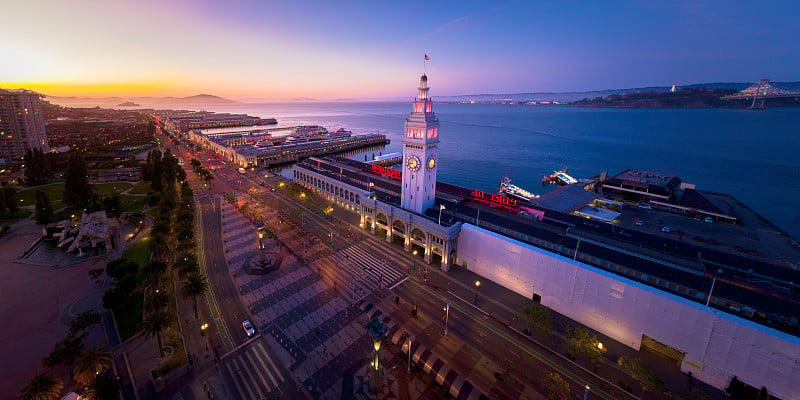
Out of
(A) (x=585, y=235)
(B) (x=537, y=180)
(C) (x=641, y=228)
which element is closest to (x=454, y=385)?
(A) (x=585, y=235)

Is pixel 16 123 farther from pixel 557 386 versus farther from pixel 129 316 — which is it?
pixel 557 386

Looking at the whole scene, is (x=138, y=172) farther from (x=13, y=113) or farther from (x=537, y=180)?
(x=537, y=180)

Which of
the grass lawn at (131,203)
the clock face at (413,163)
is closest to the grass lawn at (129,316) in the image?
the clock face at (413,163)

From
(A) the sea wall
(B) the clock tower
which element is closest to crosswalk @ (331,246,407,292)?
(B) the clock tower

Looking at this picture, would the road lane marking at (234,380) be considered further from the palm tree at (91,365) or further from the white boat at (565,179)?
the white boat at (565,179)

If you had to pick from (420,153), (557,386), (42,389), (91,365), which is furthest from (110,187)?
(557,386)

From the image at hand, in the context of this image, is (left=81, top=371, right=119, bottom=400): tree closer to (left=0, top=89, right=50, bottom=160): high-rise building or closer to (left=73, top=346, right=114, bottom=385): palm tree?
(left=73, top=346, right=114, bottom=385): palm tree
